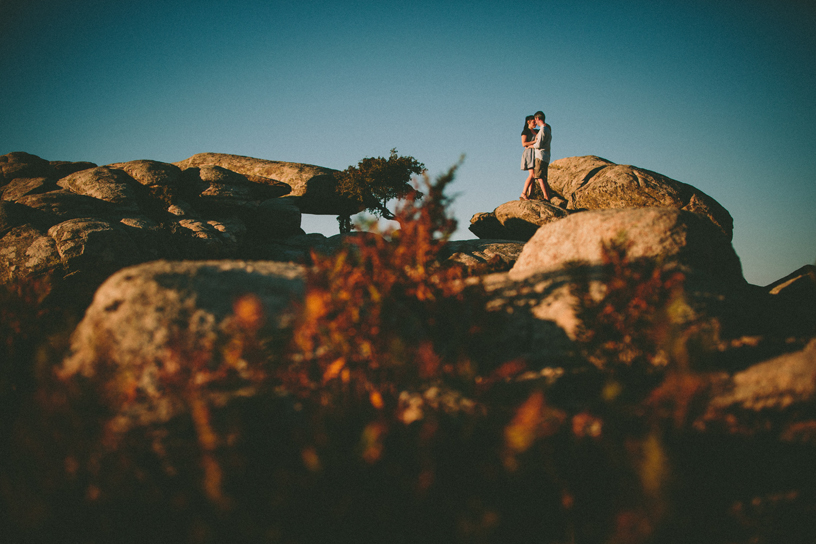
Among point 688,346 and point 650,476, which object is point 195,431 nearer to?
point 650,476

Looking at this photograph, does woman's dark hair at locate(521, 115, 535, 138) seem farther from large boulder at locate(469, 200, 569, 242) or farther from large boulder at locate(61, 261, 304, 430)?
large boulder at locate(61, 261, 304, 430)

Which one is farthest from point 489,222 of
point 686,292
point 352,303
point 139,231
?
point 352,303

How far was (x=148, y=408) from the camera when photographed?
2740 mm

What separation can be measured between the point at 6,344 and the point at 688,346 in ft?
22.7

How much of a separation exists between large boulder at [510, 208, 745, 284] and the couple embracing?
12339 millimetres

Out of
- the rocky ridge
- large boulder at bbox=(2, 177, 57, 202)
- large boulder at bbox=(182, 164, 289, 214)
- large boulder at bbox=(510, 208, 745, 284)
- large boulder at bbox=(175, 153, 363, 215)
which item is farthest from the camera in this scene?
large boulder at bbox=(175, 153, 363, 215)

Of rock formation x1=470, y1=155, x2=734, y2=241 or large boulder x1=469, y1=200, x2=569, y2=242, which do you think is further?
large boulder x1=469, y1=200, x2=569, y2=242

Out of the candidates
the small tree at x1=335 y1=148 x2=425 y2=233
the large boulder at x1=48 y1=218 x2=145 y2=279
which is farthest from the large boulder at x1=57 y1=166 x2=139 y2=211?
the small tree at x1=335 y1=148 x2=425 y2=233

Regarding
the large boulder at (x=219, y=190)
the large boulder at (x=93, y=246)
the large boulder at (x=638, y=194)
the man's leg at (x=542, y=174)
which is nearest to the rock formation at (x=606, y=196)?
the large boulder at (x=638, y=194)

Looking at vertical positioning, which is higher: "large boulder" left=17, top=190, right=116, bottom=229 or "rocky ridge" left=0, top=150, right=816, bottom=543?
"large boulder" left=17, top=190, right=116, bottom=229

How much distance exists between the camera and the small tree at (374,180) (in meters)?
28.7

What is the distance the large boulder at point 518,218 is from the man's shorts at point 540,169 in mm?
1194

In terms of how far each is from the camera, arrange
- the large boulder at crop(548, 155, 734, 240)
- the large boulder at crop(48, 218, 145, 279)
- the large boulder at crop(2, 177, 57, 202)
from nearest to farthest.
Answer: the large boulder at crop(48, 218, 145, 279), the large boulder at crop(2, 177, 57, 202), the large boulder at crop(548, 155, 734, 240)

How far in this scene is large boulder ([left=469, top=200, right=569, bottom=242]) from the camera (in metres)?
17.7
